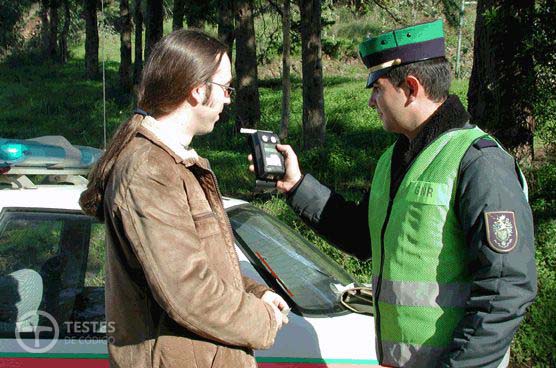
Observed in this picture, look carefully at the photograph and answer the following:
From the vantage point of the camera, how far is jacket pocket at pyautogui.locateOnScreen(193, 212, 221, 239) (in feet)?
6.93

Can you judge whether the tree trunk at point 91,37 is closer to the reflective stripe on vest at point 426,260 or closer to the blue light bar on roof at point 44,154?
the blue light bar on roof at point 44,154

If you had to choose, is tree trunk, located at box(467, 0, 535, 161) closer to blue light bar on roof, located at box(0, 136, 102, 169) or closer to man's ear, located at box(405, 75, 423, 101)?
blue light bar on roof, located at box(0, 136, 102, 169)

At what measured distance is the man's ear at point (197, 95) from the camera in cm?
216

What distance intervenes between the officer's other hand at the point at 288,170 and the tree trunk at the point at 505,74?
3.69 metres

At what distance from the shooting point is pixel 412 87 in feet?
7.66

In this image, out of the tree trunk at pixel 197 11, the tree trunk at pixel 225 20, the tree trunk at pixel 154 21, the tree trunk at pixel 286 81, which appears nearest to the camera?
the tree trunk at pixel 286 81

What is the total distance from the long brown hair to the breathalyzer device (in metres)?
0.46

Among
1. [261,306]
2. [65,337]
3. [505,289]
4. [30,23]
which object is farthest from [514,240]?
[30,23]

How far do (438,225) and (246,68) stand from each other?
40.7ft

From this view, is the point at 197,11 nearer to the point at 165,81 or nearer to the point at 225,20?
the point at 225,20

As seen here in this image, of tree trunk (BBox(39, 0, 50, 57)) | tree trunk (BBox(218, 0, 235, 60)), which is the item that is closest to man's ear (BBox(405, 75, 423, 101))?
tree trunk (BBox(218, 0, 235, 60))

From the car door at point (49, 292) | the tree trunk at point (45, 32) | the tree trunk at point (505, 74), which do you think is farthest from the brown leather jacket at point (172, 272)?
the tree trunk at point (45, 32)

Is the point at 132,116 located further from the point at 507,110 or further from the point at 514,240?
the point at 507,110

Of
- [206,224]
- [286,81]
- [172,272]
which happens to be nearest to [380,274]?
[206,224]
